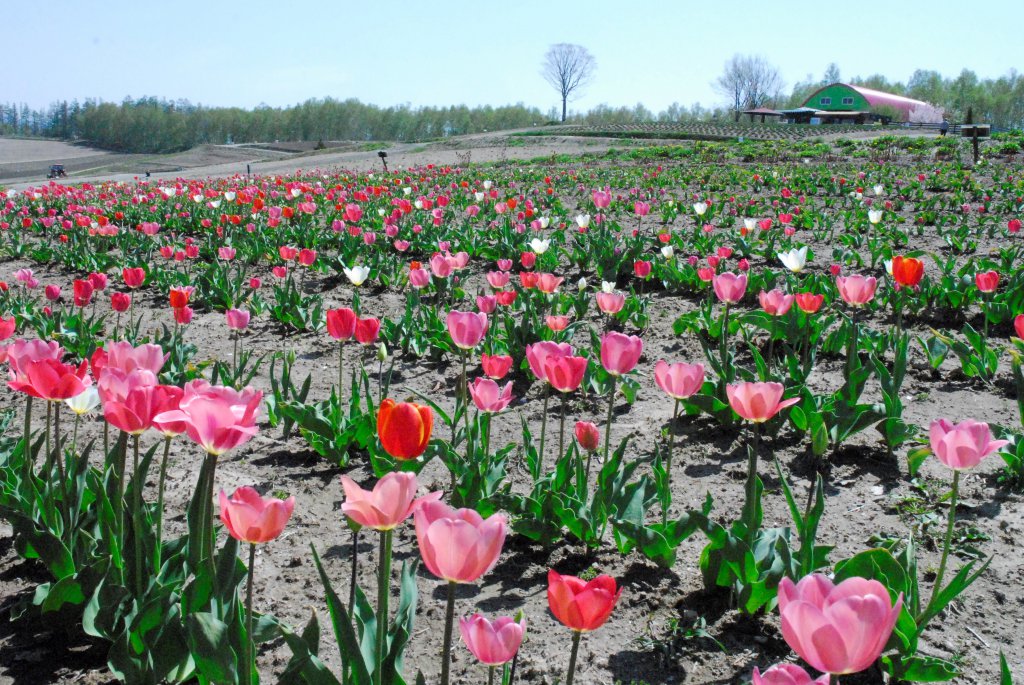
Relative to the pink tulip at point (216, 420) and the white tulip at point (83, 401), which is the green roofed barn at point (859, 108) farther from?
the pink tulip at point (216, 420)

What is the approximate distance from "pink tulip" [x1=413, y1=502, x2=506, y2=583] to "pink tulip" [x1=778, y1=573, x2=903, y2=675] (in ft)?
1.33

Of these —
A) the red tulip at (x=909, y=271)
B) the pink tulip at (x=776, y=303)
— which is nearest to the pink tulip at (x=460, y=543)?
the pink tulip at (x=776, y=303)

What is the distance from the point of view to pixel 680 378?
7.29 ft

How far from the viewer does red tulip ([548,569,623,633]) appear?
1.19m

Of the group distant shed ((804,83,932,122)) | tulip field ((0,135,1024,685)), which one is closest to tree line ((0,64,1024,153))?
distant shed ((804,83,932,122))

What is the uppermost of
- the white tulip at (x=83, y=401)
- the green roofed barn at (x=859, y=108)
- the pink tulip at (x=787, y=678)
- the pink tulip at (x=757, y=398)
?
the green roofed barn at (x=859, y=108)

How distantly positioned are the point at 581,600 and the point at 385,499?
34 cm

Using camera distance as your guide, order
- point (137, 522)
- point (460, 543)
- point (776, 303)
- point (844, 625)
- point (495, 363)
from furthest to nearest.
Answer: point (776, 303) < point (495, 363) < point (137, 522) < point (460, 543) < point (844, 625)

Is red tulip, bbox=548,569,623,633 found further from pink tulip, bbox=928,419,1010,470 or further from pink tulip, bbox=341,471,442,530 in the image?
pink tulip, bbox=928,419,1010,470

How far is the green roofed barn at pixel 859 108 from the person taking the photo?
188 feet

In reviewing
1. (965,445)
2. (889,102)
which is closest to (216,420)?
(965,445)

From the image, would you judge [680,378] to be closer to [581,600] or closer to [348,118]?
[581,600]

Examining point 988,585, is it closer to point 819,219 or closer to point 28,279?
point 28,279

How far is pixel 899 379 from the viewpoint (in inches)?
133
